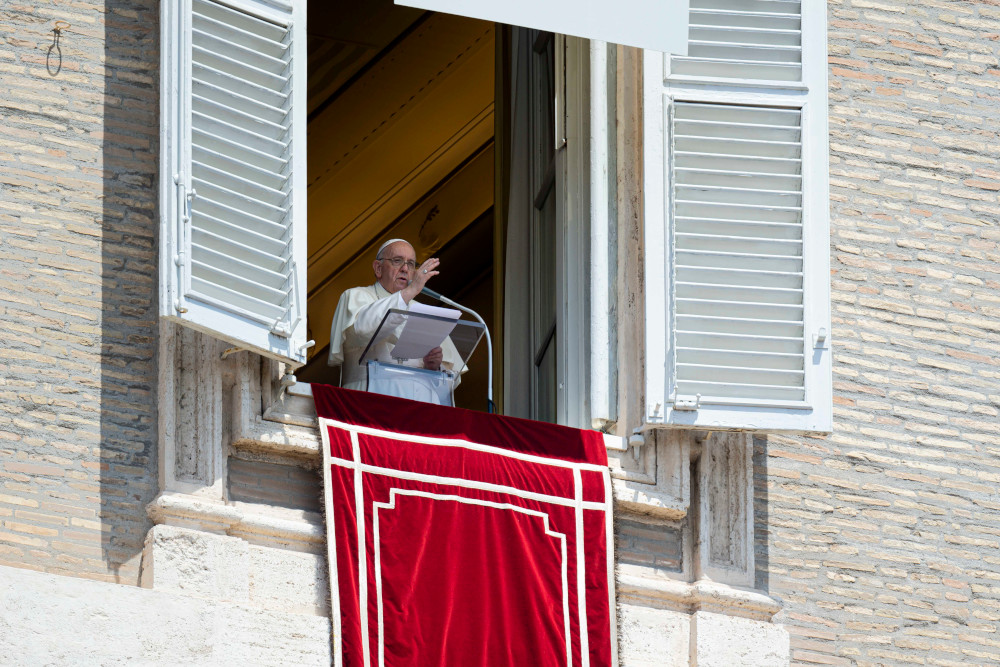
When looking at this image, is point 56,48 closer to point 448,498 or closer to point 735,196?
point 448,498

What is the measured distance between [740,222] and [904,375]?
3.25 feet

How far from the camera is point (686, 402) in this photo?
779 centimetres

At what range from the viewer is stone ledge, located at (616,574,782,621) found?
7840 mm

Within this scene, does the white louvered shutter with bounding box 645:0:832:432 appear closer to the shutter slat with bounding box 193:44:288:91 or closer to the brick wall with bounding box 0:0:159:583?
the shutter slat with bounding box 193:44:288:91

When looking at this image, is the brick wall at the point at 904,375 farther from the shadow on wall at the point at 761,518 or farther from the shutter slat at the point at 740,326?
the shutter slat at the point at 740,326

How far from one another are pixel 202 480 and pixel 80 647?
84 cm

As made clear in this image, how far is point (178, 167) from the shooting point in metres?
7.36

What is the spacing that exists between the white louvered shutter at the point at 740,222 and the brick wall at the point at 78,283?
1.76 metres

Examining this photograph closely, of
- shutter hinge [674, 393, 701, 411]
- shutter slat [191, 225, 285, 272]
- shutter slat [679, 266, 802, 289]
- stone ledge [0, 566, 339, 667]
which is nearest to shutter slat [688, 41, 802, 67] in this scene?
shutter slat [679, 266, 802, 289]

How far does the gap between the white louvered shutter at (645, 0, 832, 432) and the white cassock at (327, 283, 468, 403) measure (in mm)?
939

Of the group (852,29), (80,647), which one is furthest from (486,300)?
(80,647)

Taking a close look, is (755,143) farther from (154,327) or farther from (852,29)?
(154,327)

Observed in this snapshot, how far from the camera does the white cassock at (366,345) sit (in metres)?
8.31

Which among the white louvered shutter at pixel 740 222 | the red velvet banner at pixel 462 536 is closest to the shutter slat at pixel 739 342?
the white louvered shutter at pixel 740 222
